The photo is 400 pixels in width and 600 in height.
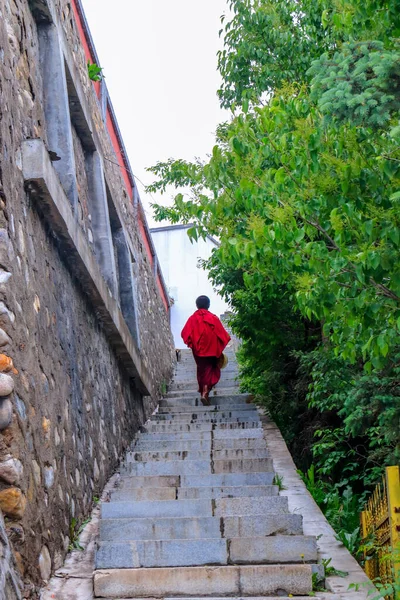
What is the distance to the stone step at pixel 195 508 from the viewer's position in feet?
15.1

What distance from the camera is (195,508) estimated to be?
469cm

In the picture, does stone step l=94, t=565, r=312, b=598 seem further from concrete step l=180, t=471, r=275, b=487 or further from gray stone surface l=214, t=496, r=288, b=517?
concrete step l=180, t=471, r=275, b=487

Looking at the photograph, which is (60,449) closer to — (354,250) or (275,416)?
(354,250)

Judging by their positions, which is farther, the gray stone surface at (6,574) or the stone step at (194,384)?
the stone step at (194,384)

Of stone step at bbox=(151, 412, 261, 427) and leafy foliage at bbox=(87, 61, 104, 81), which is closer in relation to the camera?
stone step at bbox=(151, 412, 261, 427)

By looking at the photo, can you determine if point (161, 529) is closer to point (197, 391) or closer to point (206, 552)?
point (206, 552)

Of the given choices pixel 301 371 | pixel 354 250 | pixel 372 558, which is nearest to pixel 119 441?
pixel 301 371

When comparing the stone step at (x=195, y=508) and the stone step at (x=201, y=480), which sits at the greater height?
the stone step at (x=195, y=508)

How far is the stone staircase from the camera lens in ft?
12.3

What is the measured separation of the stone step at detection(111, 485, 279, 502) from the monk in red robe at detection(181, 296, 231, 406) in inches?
159

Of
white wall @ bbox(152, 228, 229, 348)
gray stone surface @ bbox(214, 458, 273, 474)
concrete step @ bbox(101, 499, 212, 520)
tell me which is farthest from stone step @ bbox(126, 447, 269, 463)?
white wall @ bbox(152, 228, 229, 348)

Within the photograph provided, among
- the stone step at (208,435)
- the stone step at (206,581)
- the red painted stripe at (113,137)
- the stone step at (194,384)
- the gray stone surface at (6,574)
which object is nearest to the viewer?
the gray stone surface at (6,574)

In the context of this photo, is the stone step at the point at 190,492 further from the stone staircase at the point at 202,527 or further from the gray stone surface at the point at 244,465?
the gray stone surface at the point at 244,465

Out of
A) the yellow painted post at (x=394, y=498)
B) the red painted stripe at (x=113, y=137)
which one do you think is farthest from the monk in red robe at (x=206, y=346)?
the yellow painted post at (x=394, y=498)
